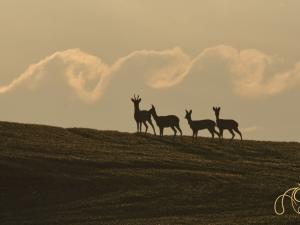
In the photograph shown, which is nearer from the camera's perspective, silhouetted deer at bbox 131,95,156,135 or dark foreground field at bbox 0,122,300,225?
dark foreground field at bbox 0,122,300,225

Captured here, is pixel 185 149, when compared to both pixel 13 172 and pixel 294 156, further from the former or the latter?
pixel 13 172

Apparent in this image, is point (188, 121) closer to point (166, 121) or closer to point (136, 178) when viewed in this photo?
point (166, 121)

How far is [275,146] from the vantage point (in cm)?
7994

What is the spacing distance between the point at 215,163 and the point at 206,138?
13182 mm

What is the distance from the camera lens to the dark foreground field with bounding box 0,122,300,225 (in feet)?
169

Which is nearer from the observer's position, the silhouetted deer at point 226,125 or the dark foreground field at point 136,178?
the dark foreground field at point 136,178

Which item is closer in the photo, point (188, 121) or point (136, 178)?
point (136, 178)

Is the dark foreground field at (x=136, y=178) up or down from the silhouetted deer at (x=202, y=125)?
down

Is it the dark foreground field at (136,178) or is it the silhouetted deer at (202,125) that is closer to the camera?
the dark foreground field at (136,178)

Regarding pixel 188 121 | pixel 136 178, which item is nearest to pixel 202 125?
pixel 188 121

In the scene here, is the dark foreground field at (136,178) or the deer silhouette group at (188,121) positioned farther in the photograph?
the deer silhouette group at (188,121)

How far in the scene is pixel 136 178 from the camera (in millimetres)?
60875

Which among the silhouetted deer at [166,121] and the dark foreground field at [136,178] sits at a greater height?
the silhouetted deer at [166,121]

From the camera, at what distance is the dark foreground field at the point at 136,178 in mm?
51606
